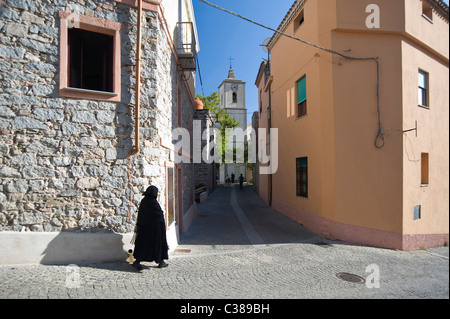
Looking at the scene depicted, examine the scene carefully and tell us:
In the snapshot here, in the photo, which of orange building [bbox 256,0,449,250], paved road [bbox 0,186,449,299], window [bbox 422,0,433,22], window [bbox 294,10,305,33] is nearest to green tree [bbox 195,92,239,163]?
window [bbox 294,10,305,33]

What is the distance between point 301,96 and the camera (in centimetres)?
967

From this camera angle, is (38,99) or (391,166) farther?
(391,166)

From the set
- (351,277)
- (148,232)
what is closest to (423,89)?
(351,277)

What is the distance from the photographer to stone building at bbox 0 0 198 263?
16.3ft

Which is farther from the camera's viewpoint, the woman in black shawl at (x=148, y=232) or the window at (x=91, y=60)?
the window at (x=91, y=60)

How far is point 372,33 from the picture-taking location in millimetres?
7625

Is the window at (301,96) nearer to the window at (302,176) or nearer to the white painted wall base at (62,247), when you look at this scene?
the window at (302,176)

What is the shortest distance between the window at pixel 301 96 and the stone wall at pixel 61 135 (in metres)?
5.80

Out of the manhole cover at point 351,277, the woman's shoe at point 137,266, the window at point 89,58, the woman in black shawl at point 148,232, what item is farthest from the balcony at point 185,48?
the manhole cover at point 351,277

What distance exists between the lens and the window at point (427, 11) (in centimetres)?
766

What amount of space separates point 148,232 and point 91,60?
3.95 m
